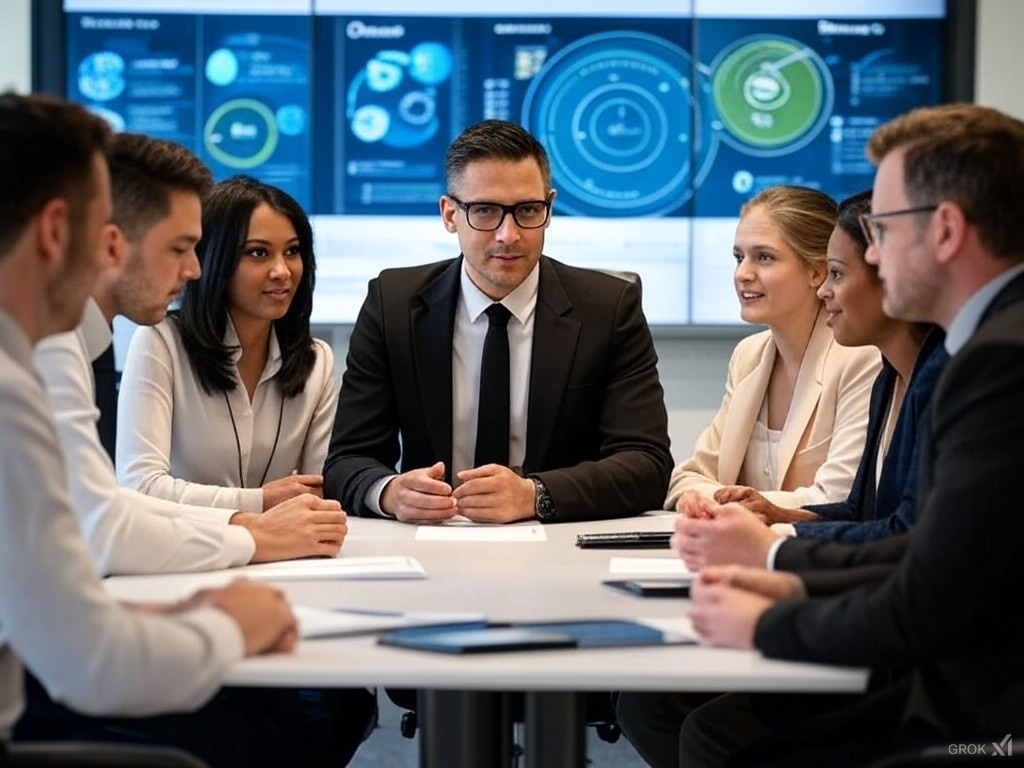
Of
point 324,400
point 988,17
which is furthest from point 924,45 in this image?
point 324,400

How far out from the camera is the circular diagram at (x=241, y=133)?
5.50 m

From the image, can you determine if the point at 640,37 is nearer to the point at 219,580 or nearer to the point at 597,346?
the point at 597,346

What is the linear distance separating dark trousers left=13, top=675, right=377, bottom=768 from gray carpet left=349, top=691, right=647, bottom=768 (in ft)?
4.51

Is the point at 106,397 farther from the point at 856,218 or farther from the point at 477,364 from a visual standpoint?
the point at 856,218

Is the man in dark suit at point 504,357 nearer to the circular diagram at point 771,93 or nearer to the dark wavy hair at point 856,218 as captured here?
the dark wavy hair at point 856,218

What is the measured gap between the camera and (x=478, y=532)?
282 centimetres

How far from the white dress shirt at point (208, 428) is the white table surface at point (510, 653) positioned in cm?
46

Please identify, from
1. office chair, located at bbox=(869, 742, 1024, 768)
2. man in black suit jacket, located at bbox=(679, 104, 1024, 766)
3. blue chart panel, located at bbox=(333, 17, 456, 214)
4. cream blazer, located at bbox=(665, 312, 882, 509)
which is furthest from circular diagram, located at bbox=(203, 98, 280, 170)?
office chair, located at bbox=(869, 742, 1024, 768)

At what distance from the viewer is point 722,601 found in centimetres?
181

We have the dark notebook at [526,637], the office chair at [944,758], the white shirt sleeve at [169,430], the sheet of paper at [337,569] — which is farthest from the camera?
the white shirt sleeve at [169,430]

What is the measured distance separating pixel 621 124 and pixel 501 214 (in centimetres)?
233

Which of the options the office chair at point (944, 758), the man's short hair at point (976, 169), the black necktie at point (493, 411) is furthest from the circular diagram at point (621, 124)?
the office chair at point (944, 758)

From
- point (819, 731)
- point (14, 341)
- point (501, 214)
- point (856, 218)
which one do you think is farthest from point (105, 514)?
point (856, 218)

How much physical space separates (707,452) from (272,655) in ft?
6.33
